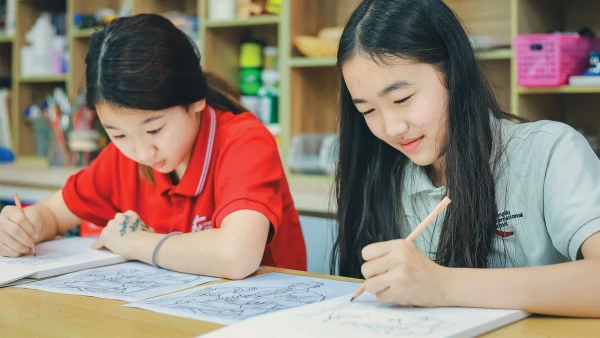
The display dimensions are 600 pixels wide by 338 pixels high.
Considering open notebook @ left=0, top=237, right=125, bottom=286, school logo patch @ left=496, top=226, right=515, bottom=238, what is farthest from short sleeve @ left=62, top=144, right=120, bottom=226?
school logo patch @ left=496, top=226, right=515, bottom=238

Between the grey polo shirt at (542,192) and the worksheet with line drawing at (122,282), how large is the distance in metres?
0.43

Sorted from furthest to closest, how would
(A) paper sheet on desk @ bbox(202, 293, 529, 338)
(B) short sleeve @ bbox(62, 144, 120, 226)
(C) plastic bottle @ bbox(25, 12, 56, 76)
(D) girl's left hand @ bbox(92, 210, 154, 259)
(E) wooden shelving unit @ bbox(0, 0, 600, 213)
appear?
(C) plastic bottle @ bbox(25, 12, 56, 76) < (E) wooden shelving unit @ bbox(0, 0, 600, 213) < (B) short sleeve @ bbox(62, 144, 120, 226) < (D) girl's left hand @ bbox(92, 210, 154, 259) < (A) paper sheet on desk @ bbox(202, 293, 529, 338)

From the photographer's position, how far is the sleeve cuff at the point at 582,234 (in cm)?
92

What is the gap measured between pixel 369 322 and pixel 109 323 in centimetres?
29

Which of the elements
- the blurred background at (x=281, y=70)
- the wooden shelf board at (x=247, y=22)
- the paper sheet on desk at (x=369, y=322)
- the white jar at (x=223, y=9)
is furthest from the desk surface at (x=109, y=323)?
the white jar at (x=223, y=9)

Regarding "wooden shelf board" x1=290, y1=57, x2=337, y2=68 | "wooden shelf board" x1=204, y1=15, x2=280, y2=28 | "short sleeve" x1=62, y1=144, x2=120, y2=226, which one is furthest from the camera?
"wooden shelf board" x1=204, y1=15, x2=280, y2=28

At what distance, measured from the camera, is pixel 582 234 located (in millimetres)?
929

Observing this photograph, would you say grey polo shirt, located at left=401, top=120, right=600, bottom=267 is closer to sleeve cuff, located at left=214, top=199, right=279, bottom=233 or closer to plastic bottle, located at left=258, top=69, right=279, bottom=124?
sleeve cuff, located at left=214, top=199, right=279, bottom=233

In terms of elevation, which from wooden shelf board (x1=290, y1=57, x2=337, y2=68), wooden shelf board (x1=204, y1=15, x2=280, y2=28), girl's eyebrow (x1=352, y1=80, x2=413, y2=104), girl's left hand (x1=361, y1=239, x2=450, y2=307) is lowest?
girl's left hand (x1=361, y1=239, x2=450, y2=307)

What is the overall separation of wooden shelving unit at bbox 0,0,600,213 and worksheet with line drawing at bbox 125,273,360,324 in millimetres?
947

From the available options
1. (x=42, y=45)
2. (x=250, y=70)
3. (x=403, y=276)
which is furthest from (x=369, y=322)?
(x=42, y=45)

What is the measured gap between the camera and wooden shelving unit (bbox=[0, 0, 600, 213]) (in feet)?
6.64

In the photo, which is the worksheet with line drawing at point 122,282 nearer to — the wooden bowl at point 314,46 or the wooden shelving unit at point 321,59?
the wooden shelving unit at point 321,59

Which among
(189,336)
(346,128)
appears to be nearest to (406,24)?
(346,128)
